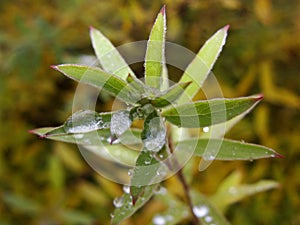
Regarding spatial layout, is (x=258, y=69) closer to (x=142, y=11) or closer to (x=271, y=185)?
(x=142, y=11)

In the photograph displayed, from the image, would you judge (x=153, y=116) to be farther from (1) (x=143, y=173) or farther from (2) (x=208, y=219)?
(2) (x=208, y=219)

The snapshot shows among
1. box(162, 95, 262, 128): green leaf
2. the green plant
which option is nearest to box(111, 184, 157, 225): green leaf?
the green plant

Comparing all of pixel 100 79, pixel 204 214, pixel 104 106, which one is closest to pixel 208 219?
pixel 204 214

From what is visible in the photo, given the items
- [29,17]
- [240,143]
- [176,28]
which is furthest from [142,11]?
[240,143]

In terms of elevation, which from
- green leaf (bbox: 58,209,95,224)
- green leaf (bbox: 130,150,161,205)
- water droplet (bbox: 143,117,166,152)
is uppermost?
water droplet (bbox: 143,117,166,152)

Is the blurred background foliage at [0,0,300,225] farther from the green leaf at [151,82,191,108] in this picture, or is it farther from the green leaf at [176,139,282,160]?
the green leaf at [151,82,191,108]
